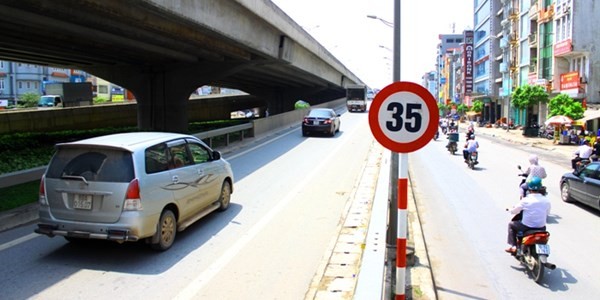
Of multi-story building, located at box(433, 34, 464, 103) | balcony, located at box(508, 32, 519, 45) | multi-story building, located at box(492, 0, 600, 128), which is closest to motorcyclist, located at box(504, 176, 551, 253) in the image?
multi-story building, located at box(492, 0, 600, 128)

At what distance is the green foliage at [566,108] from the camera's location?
3434cm

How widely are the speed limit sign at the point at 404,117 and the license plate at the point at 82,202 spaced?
13.4ft

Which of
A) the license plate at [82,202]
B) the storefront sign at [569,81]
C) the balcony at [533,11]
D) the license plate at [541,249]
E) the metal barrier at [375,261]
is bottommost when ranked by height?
the license plate at [541,249]

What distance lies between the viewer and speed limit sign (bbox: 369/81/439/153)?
5.14m

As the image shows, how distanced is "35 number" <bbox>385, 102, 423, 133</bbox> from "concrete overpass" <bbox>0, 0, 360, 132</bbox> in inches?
385

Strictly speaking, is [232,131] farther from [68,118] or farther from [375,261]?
[375,261]

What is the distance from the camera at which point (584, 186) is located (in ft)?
40.4

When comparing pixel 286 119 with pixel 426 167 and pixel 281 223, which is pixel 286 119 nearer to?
pixel 426 167

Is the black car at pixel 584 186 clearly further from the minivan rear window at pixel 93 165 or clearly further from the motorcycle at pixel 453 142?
the motorcycle at pixel 453 142

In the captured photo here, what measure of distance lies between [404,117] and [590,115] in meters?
36.4

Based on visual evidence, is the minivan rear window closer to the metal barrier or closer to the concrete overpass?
the metal barrier

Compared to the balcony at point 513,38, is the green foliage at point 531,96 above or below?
below

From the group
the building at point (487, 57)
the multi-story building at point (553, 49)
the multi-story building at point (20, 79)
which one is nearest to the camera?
the multi-story building at point (553, 49)

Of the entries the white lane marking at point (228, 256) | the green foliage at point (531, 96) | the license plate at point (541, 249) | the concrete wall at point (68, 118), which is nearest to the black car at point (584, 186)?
the license plate at point (541, 249)
